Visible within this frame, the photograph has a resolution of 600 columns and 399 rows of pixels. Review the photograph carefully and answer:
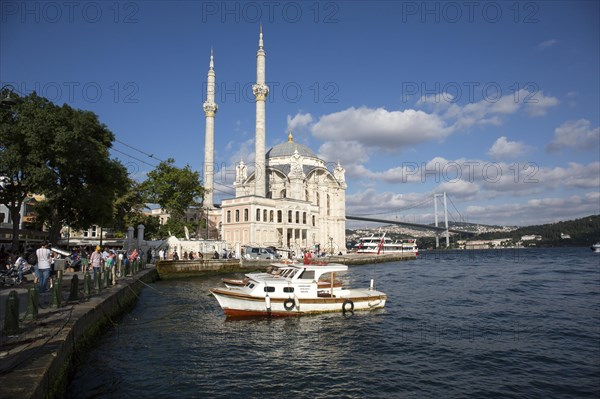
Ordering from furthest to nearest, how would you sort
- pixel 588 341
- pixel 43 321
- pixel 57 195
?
pixel 57 195
pixel 588 341
pixel 43 321

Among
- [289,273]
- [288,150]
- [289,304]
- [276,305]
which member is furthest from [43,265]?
[288,150]

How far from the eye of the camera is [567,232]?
505 ft

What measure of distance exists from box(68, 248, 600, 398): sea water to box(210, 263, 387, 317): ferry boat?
0.48m

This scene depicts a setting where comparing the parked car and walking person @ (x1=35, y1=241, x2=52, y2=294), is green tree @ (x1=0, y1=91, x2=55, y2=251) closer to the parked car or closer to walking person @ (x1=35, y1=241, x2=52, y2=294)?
walking person @ (x1=35, y1=241, x2=52, y2=294)

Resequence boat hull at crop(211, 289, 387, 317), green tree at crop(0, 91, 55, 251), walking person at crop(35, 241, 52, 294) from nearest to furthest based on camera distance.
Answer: walking person at crop(35, 241, 52, 294) → boat hull at crop(211, 289, 387, 317) → green tree at crop(0, 91, 55, 251)

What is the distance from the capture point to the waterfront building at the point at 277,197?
57.6 meters

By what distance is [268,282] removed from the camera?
1762 cm

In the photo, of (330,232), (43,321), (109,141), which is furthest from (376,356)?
(330,232)

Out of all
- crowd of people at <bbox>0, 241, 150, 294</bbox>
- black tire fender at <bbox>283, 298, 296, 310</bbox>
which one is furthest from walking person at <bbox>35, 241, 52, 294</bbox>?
black tire fender at <bbox>283, 298, 296, 310</bbox>

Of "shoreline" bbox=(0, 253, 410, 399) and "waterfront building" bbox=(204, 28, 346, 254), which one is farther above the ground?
"waterfront building" bbox=(204, 28, 346, 254)

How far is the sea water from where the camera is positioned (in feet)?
30.5

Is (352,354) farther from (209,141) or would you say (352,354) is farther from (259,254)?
(209,141)

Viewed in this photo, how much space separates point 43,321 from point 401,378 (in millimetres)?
8520

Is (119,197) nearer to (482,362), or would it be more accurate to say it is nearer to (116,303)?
(116,303)
